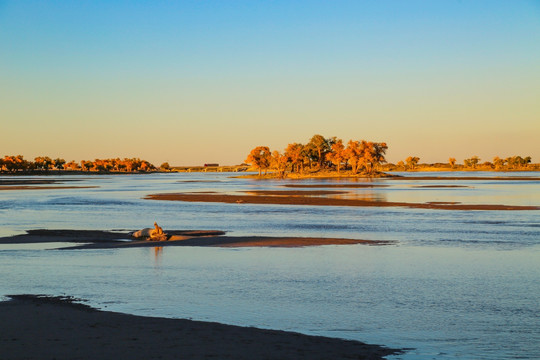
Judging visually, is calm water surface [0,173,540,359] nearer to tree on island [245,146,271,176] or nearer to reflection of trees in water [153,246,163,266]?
reflection of trees in water [153,246,163,266]

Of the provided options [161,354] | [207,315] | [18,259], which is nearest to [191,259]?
[18,259]

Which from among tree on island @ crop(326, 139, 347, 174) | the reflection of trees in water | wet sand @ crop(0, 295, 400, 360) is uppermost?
tree on island @ crop(326, 139, 347, 174)

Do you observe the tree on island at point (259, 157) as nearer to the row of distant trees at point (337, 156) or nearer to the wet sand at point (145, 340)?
the row of distant trees at point (337, 156)

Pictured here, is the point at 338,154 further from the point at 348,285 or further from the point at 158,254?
the point at 348,285

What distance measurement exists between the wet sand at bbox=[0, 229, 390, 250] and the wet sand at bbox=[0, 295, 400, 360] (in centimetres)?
1276

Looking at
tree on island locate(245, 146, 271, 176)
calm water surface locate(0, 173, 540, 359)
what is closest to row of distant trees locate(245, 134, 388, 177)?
tree on island locate(245, 146, 271, 176)

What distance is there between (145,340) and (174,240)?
16.3m

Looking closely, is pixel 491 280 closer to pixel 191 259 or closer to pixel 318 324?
pixel 318 324

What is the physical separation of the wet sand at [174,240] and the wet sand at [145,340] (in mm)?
12760

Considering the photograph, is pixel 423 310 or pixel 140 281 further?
pixel 140 281

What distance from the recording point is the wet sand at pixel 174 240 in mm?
24906

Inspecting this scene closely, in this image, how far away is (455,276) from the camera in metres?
17.2

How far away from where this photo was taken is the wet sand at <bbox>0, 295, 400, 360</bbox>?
944 cm

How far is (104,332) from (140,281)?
223 inches
